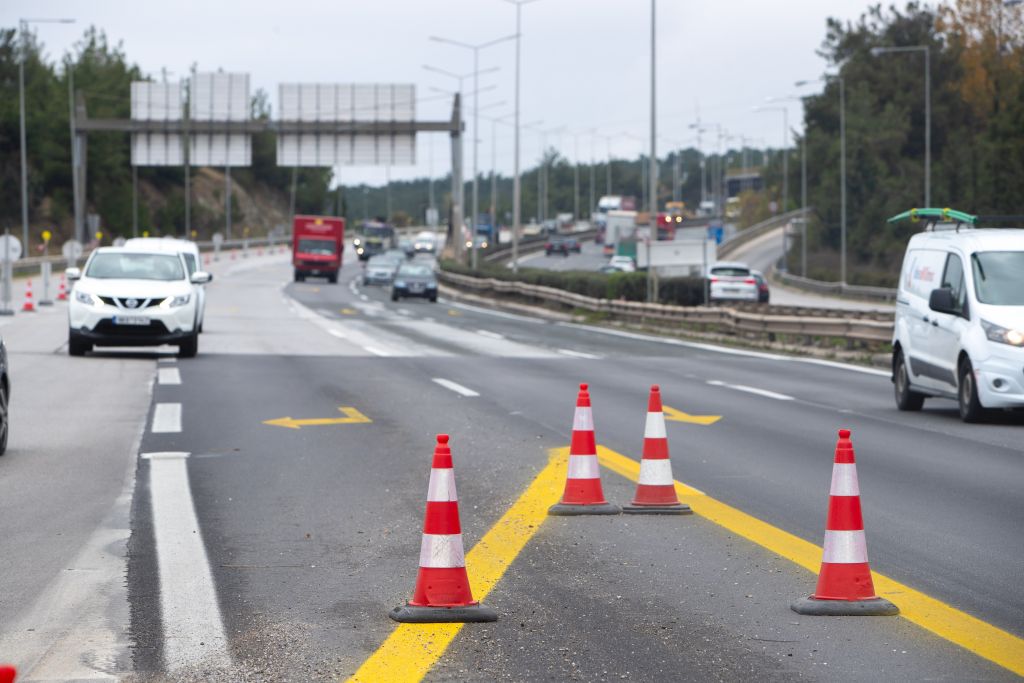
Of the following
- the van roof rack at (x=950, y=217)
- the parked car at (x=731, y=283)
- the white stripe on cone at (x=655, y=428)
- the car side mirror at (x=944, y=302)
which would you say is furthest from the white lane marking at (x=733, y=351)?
the white stripe on cone at (x=655, y=428)

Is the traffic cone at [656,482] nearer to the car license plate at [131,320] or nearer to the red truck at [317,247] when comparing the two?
the car license plate at [131,320]

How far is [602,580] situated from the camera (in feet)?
26.8

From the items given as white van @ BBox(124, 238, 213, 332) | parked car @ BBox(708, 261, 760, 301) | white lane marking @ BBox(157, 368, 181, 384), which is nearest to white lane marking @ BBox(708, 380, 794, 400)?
white lane marking @ BBox(157, 368, 181, 384)

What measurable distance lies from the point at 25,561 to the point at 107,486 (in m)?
2.83

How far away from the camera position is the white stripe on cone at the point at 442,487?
741 cm

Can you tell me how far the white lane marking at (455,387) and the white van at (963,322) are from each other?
475cm

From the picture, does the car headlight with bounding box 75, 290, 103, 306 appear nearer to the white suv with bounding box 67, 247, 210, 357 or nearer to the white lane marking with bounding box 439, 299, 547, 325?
the white suv with bounding box 67, 247, 210, 357

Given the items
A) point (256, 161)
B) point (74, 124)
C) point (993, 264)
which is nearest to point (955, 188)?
point (74, 124)

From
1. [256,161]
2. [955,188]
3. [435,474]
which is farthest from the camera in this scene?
[256,161]

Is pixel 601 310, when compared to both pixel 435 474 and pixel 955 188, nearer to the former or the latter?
pixel 435 474

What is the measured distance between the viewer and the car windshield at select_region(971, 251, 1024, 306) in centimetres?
1656

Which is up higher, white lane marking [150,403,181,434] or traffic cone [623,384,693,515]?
traffic cone [623,384,693,515]

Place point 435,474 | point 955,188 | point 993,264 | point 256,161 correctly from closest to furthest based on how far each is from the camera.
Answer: point 435,474 → point 993,264 → point 955,188 → point 256,161

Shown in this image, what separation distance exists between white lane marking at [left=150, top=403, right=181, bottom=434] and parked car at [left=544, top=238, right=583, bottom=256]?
367 ft
